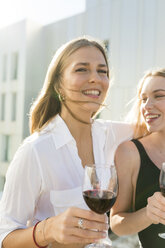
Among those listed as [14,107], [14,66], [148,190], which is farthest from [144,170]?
[14,66]

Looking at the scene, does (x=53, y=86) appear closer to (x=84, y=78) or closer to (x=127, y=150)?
(x=84, y=78)

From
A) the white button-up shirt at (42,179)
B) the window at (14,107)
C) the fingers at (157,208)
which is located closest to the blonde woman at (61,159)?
the white button-up shirt at (42,179)

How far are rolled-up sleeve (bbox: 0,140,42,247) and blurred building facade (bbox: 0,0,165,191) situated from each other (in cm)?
526

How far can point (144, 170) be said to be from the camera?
169 cm

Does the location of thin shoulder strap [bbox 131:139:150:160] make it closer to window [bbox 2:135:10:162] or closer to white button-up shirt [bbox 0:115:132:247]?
white button-up shirt [bbox 0:115:132:247]

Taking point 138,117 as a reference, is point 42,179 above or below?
below

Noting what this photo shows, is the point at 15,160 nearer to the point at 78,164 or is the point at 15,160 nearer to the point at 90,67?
the point at 78,164

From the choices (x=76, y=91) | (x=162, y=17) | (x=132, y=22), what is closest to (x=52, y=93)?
(x=76, y=91)

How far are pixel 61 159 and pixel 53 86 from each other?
0.46 m

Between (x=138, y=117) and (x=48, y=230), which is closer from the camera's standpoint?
(x=48, y=230)

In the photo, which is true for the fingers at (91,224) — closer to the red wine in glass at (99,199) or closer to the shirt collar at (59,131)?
the red wine in glass at (99,199)

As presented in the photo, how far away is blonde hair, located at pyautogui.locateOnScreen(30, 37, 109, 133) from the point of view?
5.27ft

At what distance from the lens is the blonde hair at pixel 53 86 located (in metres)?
1.61

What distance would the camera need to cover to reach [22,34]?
17188mm
